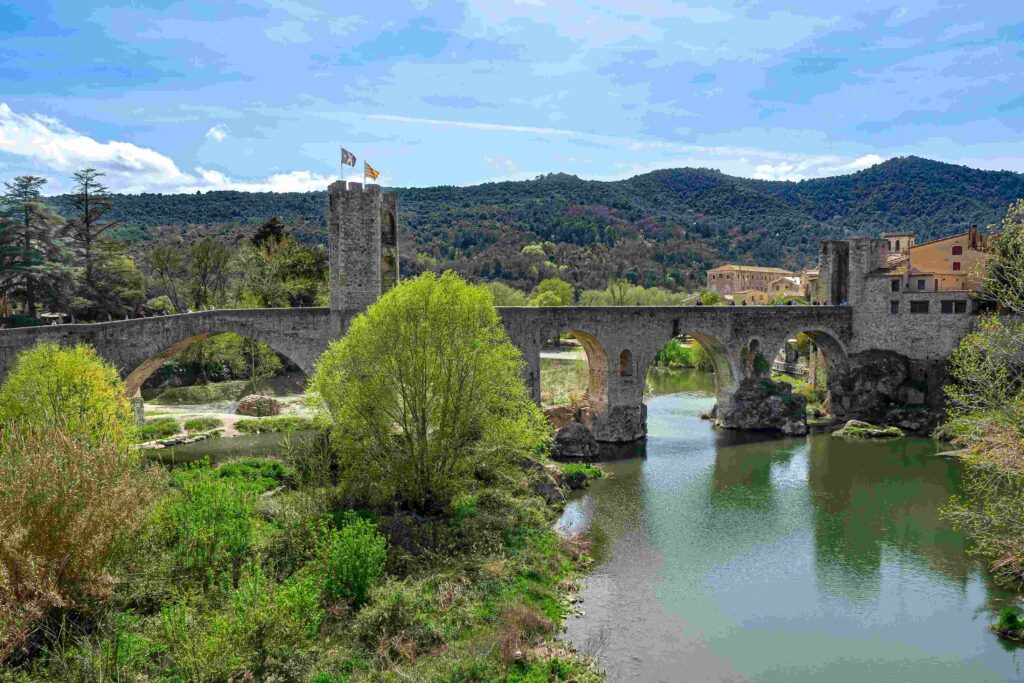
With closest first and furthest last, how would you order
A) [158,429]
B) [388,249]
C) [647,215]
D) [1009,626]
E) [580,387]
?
1. [1009,626]
2. [388,249]
3. [158,429]
4. [580,387]
5. [647,215]

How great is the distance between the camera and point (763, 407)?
35812 millimetres

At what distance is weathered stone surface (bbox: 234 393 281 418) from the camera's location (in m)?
36.9

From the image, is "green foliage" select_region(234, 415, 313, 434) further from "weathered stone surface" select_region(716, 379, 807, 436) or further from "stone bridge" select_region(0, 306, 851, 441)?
"weathered stone surface" select_region(716, 379, 807, 436)

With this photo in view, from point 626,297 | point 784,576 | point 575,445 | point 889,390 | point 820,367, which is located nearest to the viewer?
point 784,576

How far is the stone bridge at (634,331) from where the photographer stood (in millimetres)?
28453

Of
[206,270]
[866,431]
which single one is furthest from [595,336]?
[206,270]

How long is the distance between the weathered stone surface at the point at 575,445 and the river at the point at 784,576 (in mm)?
Result: 1057

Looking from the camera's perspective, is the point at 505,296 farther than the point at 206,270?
Yes

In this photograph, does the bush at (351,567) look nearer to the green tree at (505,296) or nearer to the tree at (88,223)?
the tree at (88,223)

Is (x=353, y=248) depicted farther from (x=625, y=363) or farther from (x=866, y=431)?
(x=866, y=431)

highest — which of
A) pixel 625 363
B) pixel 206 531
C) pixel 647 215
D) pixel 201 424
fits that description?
pixel 647 215

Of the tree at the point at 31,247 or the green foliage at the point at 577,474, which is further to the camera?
the tree at the point at 31,247

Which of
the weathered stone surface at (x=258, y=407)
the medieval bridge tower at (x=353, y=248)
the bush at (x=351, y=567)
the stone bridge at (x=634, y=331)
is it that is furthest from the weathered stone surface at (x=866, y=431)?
the weathered stone surface at (x=258, y=407)

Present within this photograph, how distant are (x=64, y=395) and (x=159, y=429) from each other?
12.2 metres
